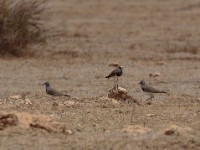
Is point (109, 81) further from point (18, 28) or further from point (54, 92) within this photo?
point (18, 28)

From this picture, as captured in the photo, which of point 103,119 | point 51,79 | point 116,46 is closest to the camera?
point 103,119

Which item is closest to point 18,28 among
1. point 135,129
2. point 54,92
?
point 54,92

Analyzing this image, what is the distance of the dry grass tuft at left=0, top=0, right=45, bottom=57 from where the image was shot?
21062mm

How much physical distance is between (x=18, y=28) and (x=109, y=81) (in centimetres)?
529

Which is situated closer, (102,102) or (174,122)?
(174,122)

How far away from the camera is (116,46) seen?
24328mm

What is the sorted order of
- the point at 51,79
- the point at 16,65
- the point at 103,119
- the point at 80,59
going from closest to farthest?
the point at 103,119 < the point at 51,79 < the point at 16,65 < the point at 80,59

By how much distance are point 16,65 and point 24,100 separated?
22.1ft

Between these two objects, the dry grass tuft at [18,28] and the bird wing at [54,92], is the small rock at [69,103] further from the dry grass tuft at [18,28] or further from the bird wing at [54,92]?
the dry grass tuft at [18,28]

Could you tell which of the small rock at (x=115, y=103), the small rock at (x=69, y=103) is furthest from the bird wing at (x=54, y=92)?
the small rock at (x=115, y=103)

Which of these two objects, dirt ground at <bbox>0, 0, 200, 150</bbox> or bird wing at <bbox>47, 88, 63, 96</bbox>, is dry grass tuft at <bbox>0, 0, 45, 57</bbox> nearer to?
dirt ground at <bbox>0, 0, 200, 150</bbox>

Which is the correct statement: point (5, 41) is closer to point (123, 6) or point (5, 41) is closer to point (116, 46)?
point (116, 46)

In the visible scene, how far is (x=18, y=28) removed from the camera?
70.6 feet

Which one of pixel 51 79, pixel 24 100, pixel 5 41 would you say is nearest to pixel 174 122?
pixel 24 100
